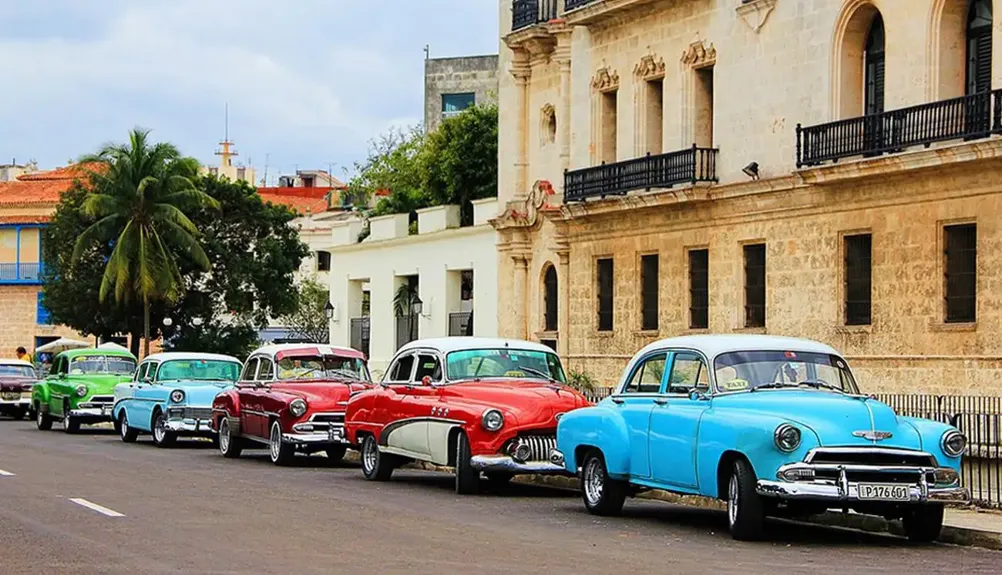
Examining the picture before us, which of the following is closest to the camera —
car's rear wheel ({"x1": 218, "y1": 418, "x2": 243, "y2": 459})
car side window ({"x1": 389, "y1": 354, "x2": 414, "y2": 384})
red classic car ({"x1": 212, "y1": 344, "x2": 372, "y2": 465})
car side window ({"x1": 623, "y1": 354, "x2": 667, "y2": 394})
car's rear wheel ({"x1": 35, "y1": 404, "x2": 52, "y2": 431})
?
car side window ({"x1": 623, "y1": 354, "x2": 667, "y2": 394})

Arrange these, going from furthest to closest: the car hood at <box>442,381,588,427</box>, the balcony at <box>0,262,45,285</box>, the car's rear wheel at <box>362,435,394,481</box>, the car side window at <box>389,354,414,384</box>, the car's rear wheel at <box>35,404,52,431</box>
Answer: the balcony at <box>0,262,45,285</box>
the car's rear wheel at <box>35,404,52,431</box>
the car's rear wheel at <box>362,435,394,481</box>
the car side window at <box>389,354,414,384</box>
the car hood at <box>442,381,588,427</box>

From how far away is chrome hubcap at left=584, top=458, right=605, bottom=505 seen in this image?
1852cm

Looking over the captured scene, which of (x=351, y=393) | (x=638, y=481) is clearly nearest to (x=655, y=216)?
(x=351, y=393)

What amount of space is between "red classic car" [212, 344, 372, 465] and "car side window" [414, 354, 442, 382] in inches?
142

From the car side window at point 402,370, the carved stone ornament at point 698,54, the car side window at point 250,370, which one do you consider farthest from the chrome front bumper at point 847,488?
the carved stone ornament at point 698,54

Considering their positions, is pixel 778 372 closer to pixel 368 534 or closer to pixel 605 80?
pixel 368 534

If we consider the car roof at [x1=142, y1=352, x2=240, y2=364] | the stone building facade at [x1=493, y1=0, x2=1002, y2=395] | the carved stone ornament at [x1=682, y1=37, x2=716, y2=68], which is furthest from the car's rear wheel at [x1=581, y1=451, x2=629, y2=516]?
the carved stone ornament at [x1=682, y1=37, x2=716, y2=68]

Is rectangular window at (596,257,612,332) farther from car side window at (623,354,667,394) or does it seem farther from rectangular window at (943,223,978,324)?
car side window at (623,354,667,394)

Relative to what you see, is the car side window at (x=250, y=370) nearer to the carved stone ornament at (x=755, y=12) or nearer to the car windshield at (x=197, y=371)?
the car windshield at (x=197, y=371)

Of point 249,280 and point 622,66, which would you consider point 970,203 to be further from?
point 249,280

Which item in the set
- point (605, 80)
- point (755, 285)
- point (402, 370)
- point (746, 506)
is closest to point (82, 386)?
point (605, 80)

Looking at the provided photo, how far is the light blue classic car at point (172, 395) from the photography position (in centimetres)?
3164

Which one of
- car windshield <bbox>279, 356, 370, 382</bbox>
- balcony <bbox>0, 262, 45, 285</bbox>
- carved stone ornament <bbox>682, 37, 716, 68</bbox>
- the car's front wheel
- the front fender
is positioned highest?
carved stone ornament <bbox>682, 37, 716, 68</bbox>

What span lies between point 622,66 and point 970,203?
42.0 feet
